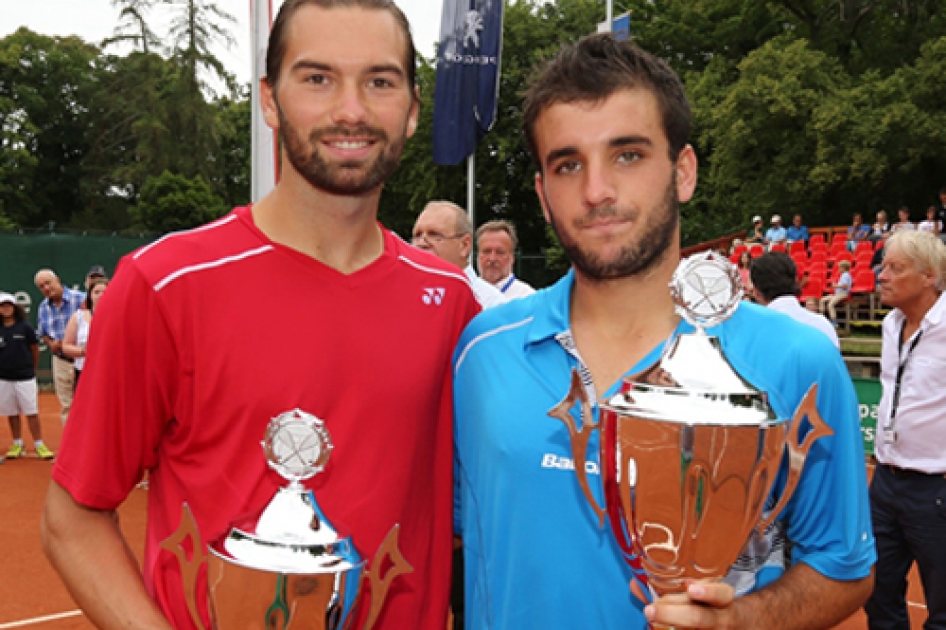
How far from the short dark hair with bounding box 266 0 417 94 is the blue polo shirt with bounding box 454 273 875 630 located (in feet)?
2.09

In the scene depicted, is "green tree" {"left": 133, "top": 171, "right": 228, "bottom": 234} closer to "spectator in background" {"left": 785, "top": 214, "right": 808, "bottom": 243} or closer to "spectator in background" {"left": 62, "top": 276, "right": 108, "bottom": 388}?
"spectator in background" {"left": 785, "top": 214, "right": 808, "bottom": 243}

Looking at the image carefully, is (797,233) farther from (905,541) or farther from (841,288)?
(905,541)

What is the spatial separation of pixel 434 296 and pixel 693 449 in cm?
80

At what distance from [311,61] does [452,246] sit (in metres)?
4.53

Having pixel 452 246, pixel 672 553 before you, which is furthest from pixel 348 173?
pixel 452 246

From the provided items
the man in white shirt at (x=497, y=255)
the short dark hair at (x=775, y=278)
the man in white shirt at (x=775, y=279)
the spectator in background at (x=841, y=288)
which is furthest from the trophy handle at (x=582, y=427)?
the spectator in background at (x=841, y=288)

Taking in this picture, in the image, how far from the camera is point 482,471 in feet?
6.08

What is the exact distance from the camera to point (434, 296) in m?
2.06

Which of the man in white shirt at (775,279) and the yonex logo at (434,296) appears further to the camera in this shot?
the man in white shirt at (775,279)

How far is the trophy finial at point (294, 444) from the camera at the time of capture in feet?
5.06

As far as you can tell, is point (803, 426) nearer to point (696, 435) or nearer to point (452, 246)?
point (696, 435)

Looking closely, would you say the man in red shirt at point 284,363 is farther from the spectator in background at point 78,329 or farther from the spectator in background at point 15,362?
the spectator in background at point 15,362

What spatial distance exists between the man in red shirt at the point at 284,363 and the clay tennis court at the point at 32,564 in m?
4.12

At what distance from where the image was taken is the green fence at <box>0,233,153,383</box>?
15.5 metres
